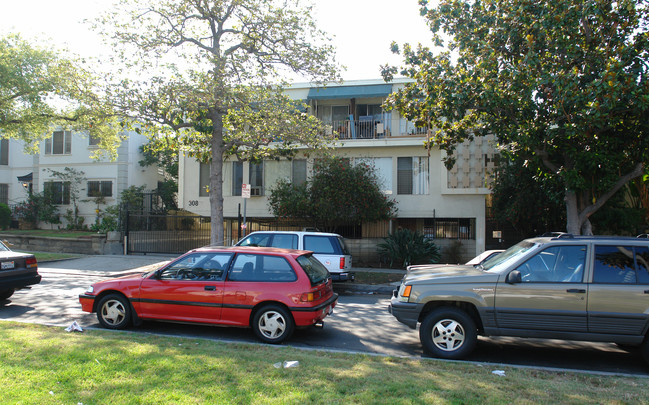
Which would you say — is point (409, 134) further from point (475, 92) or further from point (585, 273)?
point (585, 273)

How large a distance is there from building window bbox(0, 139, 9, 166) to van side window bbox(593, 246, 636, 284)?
3328 cm

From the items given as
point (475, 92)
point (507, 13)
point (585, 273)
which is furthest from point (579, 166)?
point (585, 273)

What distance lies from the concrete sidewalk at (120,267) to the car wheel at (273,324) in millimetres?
6140

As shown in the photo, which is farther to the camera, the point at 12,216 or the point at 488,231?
the point at 12,216

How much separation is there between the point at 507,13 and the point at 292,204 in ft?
30.4

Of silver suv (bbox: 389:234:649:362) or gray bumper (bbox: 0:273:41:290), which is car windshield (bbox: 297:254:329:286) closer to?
silver suv (bbox: 389:234:649:362)

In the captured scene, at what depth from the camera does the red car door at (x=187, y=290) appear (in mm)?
6746

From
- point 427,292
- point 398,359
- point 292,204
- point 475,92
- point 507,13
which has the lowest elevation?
point 398,359

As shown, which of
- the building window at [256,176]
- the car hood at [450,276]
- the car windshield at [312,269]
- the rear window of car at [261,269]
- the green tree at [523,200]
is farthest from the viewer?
the building window at [256,176]

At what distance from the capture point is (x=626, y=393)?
438 centimetres

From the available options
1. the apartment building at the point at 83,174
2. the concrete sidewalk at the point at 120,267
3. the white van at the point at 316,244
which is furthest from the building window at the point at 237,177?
the white van at the point at 316,244

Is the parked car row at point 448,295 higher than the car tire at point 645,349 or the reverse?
higher

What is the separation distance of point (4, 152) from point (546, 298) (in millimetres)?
33130

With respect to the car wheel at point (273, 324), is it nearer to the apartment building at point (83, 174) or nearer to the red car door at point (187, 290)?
the red car door at point (187, 290)
